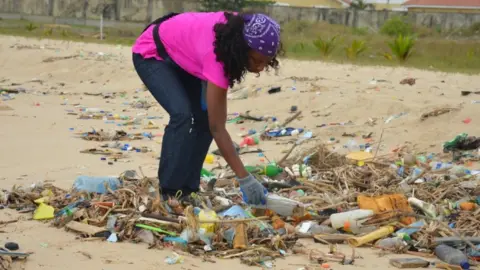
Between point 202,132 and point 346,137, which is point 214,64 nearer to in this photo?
point 202,132

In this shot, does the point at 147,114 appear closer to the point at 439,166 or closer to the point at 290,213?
the point at 439,166

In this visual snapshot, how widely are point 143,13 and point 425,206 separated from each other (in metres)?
32.6

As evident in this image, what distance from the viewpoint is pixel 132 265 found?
3.00 metres

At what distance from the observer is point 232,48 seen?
10.9 ft

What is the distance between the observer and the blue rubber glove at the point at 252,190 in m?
3.50

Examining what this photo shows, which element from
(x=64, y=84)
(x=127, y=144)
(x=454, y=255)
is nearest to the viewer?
(x=454, y=255)

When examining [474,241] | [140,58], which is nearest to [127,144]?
[140,58]

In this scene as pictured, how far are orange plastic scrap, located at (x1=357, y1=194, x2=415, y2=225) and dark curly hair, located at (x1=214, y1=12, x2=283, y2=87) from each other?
3.48ft

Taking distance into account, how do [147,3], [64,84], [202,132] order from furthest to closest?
[147,3], [64,84], [202,132]

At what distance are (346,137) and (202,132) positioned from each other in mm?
3682

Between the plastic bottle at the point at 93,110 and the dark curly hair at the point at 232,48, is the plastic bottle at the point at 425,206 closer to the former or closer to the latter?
the dark curly hair at the point at 232,48

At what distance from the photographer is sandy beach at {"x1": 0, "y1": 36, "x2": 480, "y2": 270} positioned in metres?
3.22

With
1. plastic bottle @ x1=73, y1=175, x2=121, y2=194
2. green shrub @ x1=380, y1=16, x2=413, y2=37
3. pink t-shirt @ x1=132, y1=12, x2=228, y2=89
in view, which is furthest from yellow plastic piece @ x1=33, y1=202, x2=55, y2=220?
green shrub @ x1=380, y1=16, x2=413, y2=37

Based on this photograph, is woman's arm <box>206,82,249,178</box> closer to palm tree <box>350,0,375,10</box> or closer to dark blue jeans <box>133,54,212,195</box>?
dark blue jeans <box>133,54,212,195</box>
